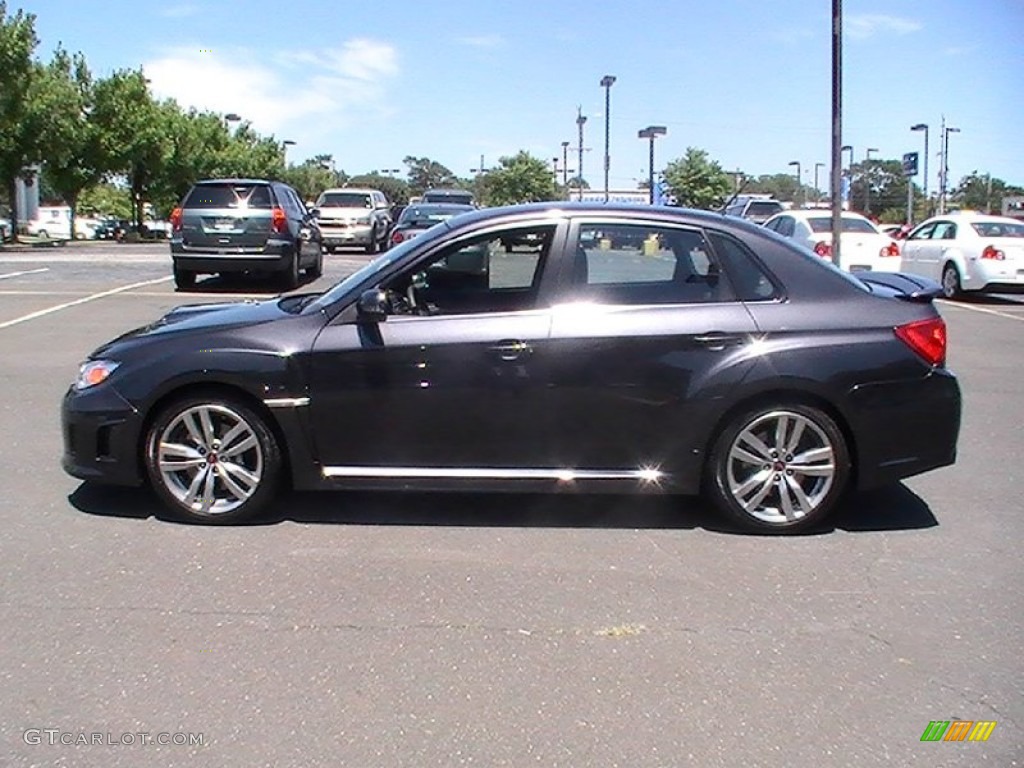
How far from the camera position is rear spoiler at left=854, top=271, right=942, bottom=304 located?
18.4 feet

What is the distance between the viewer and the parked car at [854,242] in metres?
19.3

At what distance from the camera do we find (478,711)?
355 centimetres

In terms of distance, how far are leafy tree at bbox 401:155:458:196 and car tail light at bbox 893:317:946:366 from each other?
134486mm

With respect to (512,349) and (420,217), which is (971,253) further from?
(512,349)

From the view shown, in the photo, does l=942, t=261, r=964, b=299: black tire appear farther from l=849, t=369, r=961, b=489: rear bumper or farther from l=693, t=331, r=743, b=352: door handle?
l=693, t=331, r=743, b=352: door handle

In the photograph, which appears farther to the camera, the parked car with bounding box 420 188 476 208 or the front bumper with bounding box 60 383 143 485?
the parked car with bounding box 420 188 476 208

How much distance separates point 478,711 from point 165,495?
255 centimetres

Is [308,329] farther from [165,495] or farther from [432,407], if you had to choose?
[165,495]

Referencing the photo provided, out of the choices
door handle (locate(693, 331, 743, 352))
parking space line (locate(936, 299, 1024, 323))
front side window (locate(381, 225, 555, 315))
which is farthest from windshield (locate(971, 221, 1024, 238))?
front side window (locate(381, 225, 555, 315))

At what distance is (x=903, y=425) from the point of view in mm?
5359

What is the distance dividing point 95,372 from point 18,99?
31.3 metres

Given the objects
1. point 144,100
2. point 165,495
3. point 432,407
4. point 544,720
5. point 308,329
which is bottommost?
point 544,720

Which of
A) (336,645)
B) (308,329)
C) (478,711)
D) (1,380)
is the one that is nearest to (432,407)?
(308,329)

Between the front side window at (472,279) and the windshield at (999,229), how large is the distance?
15.2 m
